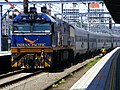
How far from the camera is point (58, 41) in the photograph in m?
22.9

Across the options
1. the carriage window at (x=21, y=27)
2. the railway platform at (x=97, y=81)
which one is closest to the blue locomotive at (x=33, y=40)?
the carriage window at (x=21, y=27)

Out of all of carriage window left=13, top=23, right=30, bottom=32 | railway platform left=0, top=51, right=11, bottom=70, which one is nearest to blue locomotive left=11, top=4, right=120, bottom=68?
carriage window left=13, top=23, right=30, bottom=32

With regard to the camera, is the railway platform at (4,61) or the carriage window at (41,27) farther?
the railway platform at (4,61)

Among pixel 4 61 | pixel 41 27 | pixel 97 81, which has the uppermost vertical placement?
pixel 41 27

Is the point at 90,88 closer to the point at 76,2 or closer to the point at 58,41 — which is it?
the point at 58,41

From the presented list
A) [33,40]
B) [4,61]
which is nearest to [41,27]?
[33,40]

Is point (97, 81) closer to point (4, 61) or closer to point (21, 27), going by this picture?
point (21, 27)

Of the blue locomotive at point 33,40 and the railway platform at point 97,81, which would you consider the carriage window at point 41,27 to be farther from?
the railway platform at point 97,81

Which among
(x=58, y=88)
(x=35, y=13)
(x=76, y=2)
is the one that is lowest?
(x=58, y=88)

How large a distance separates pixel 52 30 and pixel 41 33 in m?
0.66

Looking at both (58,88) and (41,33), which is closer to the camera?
(58,88)

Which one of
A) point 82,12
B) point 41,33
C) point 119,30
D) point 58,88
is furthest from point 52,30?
point 119,30

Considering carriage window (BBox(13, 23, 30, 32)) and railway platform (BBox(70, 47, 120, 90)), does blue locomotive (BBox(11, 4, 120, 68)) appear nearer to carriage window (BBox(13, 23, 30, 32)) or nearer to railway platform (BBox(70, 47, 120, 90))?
carriage window (BBox(13, 23, 30, 32))

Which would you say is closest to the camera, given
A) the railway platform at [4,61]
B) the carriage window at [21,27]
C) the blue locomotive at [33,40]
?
the blue locomotive at [33,40]
